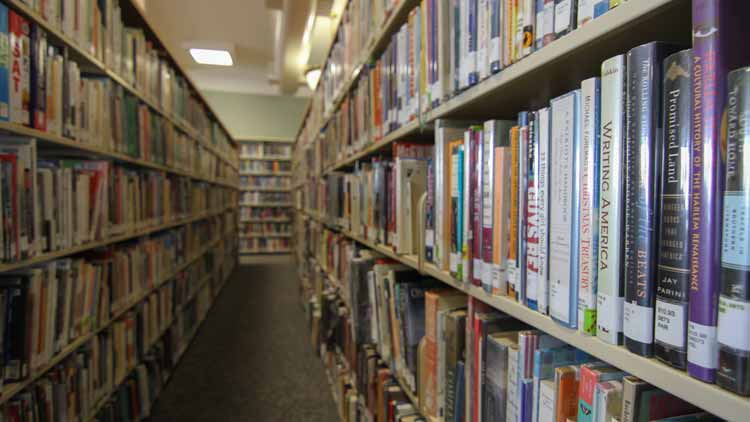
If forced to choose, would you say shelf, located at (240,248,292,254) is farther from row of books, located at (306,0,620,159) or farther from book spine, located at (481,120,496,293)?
book spine, located at (481,120,496,293)

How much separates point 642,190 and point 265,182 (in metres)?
7.17

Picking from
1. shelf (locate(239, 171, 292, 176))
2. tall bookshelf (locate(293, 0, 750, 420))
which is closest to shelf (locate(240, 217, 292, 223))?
shelf (locate(239, 171, 292, 176))

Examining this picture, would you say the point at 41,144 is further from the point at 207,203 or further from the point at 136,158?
the point at 207,203

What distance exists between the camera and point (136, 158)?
1953mm

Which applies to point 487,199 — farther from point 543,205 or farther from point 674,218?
point 674,218

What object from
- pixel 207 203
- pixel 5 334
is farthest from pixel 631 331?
pixel 207 203

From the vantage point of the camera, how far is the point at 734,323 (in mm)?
318

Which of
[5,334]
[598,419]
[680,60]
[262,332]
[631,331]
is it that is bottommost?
[262,332]

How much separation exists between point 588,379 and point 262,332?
312 centimetres

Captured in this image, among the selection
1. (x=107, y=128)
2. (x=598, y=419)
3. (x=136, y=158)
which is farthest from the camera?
(x=136, y=158)

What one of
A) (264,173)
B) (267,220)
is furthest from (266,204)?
(264,173)

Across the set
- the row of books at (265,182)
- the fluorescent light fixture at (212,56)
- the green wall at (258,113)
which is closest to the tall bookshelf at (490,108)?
the fluorescent light fixture at (212,56)

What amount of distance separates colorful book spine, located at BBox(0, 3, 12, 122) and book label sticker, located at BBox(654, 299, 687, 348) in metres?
1.44

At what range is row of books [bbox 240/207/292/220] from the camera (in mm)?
7070
